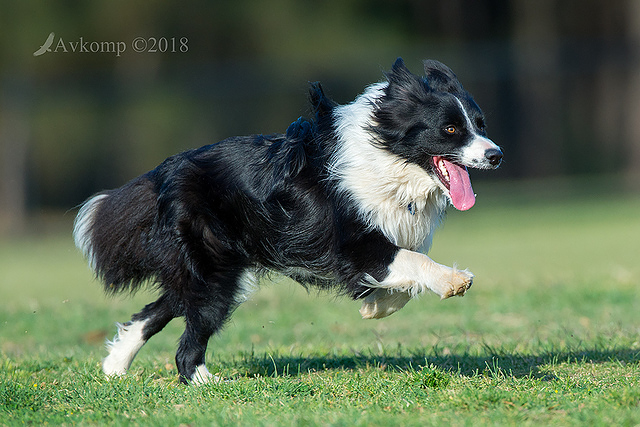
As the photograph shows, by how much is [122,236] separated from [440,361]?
2254 mm

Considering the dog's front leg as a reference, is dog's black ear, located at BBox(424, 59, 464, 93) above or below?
above

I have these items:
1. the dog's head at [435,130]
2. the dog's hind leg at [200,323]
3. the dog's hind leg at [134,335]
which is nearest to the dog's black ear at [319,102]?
the dog's head at [435,130]

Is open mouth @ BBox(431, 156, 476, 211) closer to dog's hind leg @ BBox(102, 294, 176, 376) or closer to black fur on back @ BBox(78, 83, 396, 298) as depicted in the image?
black fur on back @ BBox(78, 83, 396, 298)

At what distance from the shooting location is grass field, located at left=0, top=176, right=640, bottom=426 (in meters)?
4.18

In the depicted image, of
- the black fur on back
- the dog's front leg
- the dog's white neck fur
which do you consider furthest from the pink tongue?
the black fur on back

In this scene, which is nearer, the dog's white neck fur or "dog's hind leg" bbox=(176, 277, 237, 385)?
the dog's white neck fur

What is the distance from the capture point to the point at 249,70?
22484 mm

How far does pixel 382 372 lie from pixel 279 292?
6.12 metres

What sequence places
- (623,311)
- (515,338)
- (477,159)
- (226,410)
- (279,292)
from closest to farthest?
(226,410), (477,159), (515,338), (623,311), (279,292)

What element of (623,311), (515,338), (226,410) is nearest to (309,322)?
(515,338)

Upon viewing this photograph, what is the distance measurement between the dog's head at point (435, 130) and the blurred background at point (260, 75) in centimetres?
1477

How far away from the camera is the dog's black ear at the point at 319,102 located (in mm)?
5320

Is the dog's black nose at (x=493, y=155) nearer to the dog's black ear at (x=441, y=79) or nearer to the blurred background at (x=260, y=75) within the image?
the dog's black ear at (x=441, y=79)

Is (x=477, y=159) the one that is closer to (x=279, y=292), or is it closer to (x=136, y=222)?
(x=136, y=222)
